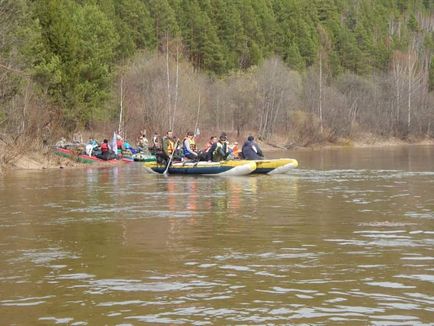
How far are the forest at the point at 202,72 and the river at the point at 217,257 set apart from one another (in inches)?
469

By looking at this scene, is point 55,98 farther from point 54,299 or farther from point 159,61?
point 54,299

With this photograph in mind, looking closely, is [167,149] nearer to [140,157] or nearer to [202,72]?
[140,157]

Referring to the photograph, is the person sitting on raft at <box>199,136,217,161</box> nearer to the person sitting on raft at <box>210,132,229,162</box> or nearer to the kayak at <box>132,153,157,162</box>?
the person sitting on raft at <box>210,132,229,162</box>

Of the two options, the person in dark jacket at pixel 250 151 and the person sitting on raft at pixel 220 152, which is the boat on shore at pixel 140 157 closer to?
the person in dark jacket at pixel 250 151

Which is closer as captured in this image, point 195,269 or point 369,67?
point 195,269

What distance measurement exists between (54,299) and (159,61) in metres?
48.2

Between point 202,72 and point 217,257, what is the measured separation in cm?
6528

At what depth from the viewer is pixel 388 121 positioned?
3438 inches

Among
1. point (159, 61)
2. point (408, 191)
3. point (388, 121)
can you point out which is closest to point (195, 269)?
point (408, 191)

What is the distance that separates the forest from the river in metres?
11.9

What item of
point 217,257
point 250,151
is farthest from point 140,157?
point 217,257

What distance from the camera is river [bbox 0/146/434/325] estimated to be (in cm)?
842

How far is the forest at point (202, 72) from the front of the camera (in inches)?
1485

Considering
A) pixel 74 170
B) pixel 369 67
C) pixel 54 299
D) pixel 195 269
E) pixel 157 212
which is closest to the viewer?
pixel 54 299
